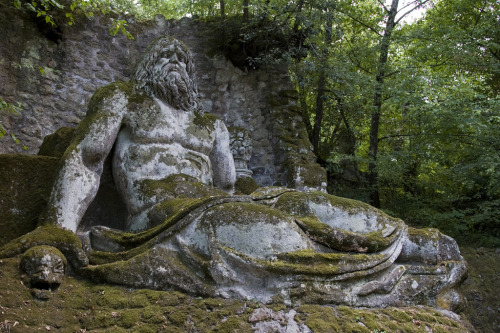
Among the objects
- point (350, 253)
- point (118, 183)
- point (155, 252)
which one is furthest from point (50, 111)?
point (350, 253)

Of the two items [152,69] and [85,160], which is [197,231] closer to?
[85,160]

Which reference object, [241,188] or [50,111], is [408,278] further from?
[50,111]

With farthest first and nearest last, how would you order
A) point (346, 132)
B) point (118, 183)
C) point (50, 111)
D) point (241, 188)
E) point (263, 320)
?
point (346, 132) → point (50, 111) → point (241, 188) → point (118, 183) → point (263, 320)

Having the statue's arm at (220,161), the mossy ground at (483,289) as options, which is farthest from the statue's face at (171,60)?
the mossy ground at (483,289)

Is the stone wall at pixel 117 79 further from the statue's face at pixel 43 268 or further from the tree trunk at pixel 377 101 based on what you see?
the statue's face at pixel 43 268

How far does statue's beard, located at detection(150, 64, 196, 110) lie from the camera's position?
4.24m

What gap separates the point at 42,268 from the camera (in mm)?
2711

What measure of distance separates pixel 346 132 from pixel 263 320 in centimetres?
628

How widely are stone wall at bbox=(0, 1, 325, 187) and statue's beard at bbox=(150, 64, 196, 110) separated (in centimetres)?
177

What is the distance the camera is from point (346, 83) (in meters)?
7.08

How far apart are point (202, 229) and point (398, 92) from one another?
14.2 ft

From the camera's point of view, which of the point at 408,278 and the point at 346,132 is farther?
the point at 346,132

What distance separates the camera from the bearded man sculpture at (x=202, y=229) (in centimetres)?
295

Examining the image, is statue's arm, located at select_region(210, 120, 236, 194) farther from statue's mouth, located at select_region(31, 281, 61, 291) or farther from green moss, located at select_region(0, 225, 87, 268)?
statue's mouth, located at select_region(31, 281, 61, 291)
